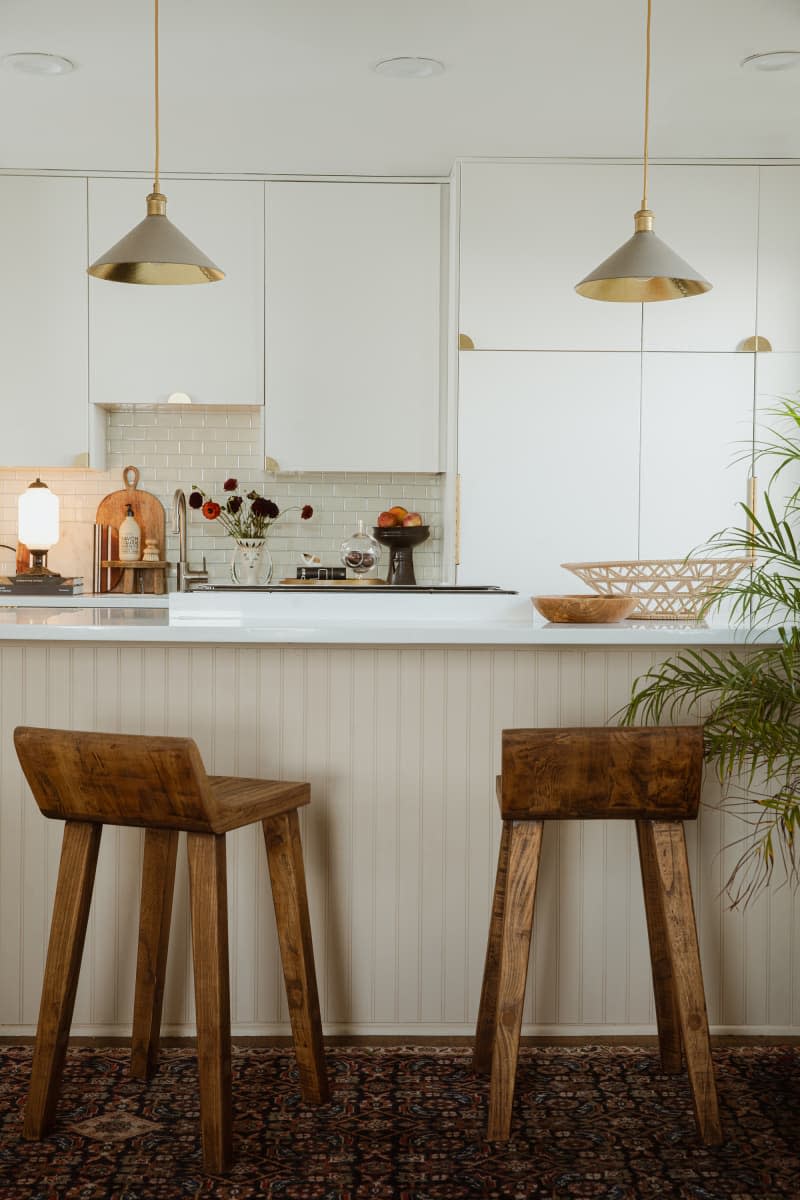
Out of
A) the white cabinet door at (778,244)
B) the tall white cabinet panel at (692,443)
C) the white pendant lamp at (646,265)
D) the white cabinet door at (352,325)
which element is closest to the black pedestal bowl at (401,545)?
the white cabinet door at (352,325)

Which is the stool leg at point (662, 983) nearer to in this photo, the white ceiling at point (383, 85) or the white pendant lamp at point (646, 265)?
the white pendant lamp at point (646, 265)

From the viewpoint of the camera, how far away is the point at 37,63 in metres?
3.48

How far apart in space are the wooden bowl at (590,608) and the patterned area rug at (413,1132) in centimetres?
94

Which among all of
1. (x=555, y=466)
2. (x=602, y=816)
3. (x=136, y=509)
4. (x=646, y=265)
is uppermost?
(x=646, y=265)

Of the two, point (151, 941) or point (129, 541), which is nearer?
point (151, 941)

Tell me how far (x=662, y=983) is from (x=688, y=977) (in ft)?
1.14

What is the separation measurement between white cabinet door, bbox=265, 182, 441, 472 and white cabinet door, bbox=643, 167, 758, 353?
34.6 inches

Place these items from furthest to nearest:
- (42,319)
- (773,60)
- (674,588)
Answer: (42,319) < (773,60) < (674,588)

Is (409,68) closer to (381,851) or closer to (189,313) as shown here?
(189,313)


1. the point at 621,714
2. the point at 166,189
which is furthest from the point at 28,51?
the point at 621,714

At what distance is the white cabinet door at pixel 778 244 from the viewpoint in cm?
431

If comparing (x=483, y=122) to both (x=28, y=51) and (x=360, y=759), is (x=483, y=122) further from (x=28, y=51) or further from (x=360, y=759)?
(x=360, y=759)

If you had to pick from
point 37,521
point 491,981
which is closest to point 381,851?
point 491,981

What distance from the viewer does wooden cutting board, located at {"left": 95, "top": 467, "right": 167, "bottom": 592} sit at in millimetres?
4840
